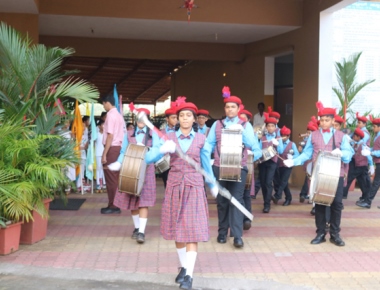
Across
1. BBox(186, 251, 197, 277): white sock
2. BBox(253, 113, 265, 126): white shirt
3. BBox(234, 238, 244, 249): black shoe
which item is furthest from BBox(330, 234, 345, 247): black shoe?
BBox(253, 113, 265, 126): white shirt

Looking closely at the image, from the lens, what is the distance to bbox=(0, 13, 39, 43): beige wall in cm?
1257

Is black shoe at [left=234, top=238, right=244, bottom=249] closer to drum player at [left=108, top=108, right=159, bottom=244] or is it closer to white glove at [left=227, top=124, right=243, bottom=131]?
drum player at [left=108, top=108, right=159, bottom=244]

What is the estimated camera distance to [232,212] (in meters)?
7.54

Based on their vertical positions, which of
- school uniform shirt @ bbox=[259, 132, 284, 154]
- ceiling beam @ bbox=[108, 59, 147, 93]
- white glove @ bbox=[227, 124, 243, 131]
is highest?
ceiling beam @ bbox=[108, 59, 147, 93]

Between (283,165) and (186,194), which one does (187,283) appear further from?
(283,165)

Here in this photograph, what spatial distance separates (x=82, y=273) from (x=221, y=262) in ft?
5.16

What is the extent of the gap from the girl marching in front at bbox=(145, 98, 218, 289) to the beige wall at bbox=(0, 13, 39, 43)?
773 centimetres

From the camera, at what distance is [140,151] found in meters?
7.39

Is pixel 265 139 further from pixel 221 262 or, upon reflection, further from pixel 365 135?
pixel 221 262

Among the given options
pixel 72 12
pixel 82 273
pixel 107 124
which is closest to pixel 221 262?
pixel 82 273

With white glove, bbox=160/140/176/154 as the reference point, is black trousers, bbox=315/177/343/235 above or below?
below

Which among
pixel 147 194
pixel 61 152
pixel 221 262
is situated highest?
pixel 61 152

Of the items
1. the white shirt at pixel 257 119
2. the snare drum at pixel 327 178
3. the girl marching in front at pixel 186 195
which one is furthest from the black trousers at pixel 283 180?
the girl marching in front at pixel 186 195

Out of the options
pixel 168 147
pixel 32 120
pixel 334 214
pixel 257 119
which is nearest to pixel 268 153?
pixel 334 214
